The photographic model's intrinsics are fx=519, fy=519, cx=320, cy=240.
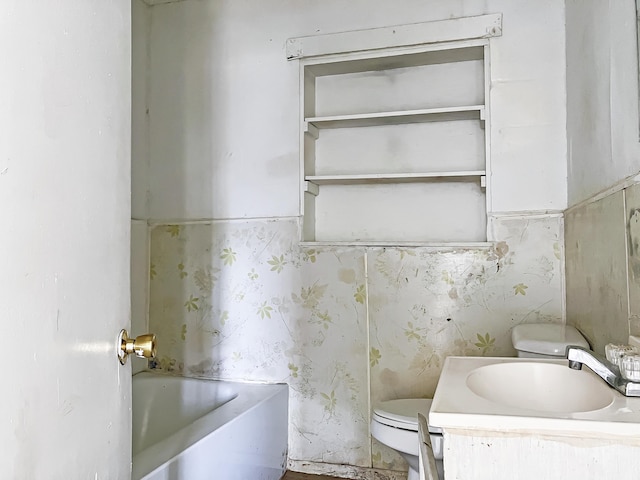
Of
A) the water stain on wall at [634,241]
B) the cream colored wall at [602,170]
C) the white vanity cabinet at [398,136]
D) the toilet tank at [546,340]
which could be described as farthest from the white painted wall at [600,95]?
the toilet tank at [546,340]

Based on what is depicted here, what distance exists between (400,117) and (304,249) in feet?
2.44

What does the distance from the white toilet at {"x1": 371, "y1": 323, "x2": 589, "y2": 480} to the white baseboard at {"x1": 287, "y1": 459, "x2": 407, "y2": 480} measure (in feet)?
0.96

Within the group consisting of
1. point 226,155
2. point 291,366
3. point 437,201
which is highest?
point 226,155

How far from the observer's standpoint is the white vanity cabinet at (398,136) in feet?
7.46

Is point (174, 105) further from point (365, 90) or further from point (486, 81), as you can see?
point (486, 81)

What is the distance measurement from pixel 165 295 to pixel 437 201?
143 centimetres

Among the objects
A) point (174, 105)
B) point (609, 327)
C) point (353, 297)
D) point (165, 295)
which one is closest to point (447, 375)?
point (609, 327)

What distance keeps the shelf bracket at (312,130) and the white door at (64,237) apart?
1.46 metres

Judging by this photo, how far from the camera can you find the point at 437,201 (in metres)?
2.39

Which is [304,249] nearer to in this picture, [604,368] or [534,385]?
[534,385]

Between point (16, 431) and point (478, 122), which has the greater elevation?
point (478, 122)

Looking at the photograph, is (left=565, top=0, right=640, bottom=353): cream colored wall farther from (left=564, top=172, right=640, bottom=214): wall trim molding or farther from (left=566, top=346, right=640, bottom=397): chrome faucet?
(left=566, top=346, right=640, bottom=397): chrome faucet

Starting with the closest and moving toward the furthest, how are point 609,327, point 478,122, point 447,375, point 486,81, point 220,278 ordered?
point 447,375 → point 609,327 → point 486,81 → point 478,122 → point 220,278

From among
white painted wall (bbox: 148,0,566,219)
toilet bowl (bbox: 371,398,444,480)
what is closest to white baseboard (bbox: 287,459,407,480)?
toilet bowl (bbox: 371,398,444,480)
